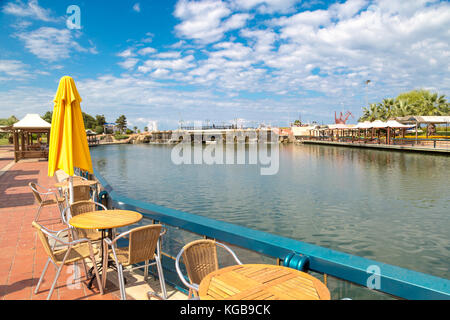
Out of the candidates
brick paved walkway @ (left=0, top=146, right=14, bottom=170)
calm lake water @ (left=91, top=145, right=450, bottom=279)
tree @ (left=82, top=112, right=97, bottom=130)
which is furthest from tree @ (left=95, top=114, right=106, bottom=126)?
calm lake water @ (left=91, top=145, right=450, bottom=279)

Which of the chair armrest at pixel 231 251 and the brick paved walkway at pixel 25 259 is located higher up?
the chair armrest at pixel 231 251

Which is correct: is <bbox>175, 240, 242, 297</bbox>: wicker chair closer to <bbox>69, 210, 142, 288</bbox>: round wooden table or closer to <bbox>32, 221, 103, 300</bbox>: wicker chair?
<bbox>69, 210, 142, 288</bbox>: round wooden table

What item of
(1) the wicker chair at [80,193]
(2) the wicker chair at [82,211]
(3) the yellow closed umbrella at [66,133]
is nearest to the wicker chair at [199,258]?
(2) the wicker chair at [82,211]

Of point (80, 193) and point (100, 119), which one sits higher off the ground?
point (100, 119)

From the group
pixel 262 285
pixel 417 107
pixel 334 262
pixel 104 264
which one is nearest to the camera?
pixel 262 285

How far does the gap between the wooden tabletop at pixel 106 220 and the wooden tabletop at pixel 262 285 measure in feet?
5.18

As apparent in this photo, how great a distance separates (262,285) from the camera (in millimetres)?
2029

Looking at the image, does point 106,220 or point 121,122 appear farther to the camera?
point 121,122

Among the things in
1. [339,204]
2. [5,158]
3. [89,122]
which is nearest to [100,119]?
[89,122]

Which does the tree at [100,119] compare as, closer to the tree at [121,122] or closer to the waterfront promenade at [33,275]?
the tree at [121,122]

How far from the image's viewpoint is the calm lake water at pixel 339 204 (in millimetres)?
7820

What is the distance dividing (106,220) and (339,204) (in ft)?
33.0

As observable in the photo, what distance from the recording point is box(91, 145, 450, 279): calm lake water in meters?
7.82

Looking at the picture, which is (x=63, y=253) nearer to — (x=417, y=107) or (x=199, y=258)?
(x=199, y=258)
